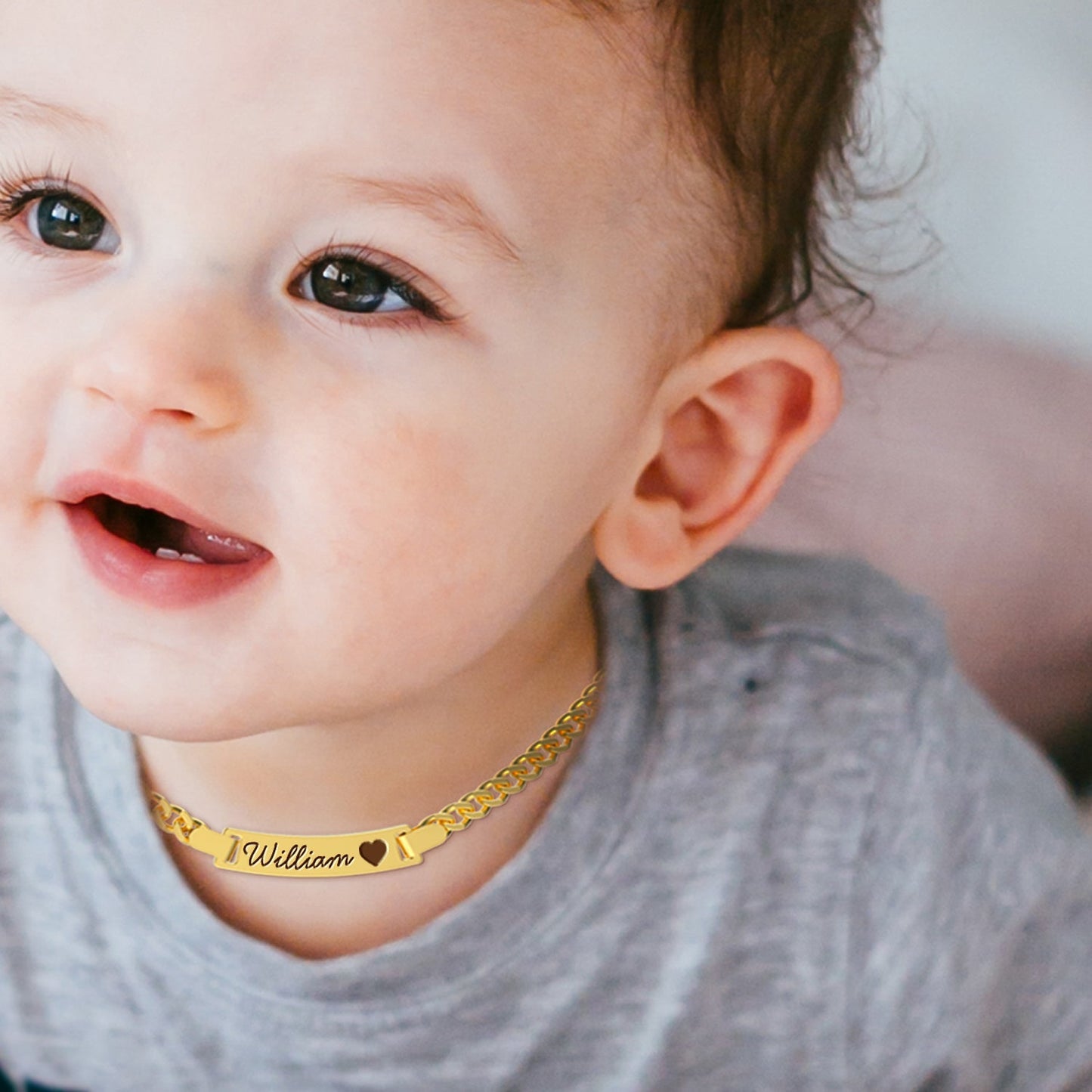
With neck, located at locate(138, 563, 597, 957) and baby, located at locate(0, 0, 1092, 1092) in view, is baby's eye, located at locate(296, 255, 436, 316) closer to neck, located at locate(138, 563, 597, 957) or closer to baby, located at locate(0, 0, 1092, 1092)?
baby, located at locate(0, 0, 1092, 1092)

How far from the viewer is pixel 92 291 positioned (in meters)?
0.54

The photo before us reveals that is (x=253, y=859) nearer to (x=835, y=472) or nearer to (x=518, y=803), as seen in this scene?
(x=518, y=803)

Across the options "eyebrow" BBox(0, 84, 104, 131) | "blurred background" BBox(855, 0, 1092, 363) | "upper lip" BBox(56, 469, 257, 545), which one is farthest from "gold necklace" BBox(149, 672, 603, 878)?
"blurred background" BBox(855, 0, 1092, 363)

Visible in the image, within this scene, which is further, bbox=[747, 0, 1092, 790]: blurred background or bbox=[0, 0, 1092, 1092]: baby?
bbox=[747, 0, 1092, 790]: blurred background

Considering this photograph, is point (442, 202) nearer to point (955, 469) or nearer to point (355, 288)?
point (355, 288)

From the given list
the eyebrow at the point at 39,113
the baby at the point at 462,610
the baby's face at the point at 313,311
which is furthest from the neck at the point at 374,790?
the eyebrow at the point at 39,113

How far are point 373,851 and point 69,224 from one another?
37cm

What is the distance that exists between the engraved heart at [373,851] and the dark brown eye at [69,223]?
1.15 ft

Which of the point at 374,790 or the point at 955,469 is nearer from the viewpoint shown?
the point at 374,790

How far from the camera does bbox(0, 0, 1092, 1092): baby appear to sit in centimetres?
52

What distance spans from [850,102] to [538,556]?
0.99ft

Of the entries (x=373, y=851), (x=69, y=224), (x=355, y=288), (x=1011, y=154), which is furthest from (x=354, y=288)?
(x=1011, y=154)

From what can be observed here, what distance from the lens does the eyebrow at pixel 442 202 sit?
0.52 m

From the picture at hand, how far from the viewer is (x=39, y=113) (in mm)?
521
